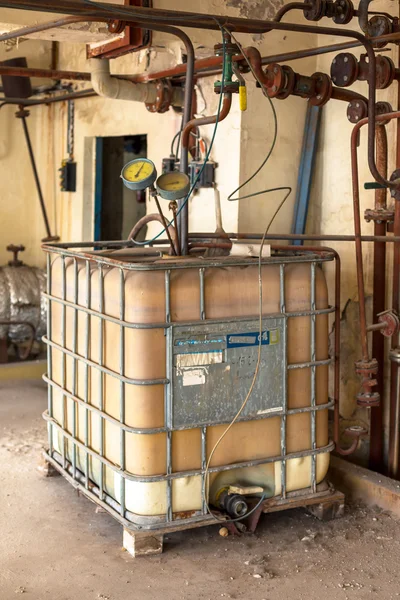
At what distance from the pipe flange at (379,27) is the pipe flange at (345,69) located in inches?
8.6

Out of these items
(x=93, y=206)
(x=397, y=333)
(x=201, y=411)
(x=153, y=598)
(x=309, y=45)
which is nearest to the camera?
(x=153, y=598)

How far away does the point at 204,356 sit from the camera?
2779 mm

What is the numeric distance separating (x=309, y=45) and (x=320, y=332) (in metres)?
1.90

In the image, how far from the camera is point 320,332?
9.95 feet

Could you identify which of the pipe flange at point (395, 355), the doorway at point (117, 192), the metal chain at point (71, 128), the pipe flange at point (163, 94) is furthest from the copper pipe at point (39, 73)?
the pipe flange at point (395, 355)

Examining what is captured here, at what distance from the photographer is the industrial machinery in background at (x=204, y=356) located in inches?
107

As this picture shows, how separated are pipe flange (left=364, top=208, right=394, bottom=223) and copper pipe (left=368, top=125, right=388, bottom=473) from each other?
0.07ft

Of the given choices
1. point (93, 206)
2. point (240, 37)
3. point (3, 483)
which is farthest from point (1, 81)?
point (3, 483)

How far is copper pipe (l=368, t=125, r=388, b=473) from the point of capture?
3.50 m

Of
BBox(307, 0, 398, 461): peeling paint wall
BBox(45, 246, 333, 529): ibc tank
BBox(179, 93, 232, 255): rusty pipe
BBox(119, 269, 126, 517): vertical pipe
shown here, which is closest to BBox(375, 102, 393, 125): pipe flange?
BBox(307, 0, 398, 461): peeling paint wall

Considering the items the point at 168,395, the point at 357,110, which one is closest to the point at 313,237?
the point at 357,110

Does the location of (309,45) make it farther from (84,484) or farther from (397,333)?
(84,484)

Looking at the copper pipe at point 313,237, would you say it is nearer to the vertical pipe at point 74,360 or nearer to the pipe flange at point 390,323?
the pipe flange at point 390,323

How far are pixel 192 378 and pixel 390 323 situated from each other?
3.49ft
